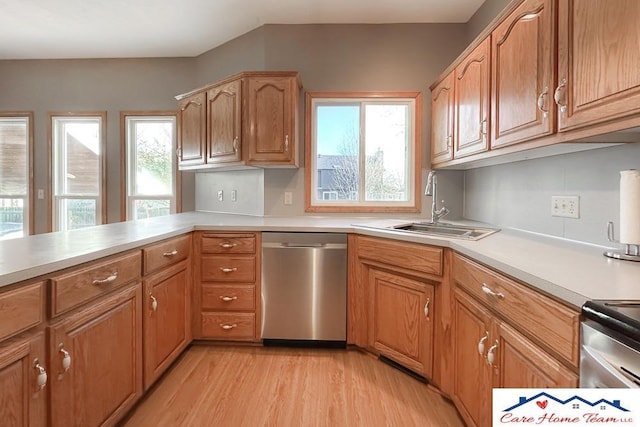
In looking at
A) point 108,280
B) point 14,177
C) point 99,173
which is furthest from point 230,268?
point 14,177

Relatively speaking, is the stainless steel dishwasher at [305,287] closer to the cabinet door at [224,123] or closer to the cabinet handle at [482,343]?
the cabinet door at [224,123]

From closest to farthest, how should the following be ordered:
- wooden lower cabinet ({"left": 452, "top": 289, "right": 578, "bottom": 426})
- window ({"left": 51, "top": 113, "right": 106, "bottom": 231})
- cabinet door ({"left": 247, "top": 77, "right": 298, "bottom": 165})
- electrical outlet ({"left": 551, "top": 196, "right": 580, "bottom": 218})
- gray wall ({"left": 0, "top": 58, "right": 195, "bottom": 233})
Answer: wooden lower cabinet ({"left": 452, "top": 289, "right": 578, "bottom": 426}) → electrical outlet ({"left": 551, "top": 196, "right": 580, "bottom": 218}) → cabinet door ({"left": 247, "top": 77, "right": 298, "bottom": 165}) → gray wall ({"left": 0, "top": 58, "right": 195, "bottom": 233}) → window ({"left": 51, "top": 113, "right": 106, "bottom": 231})

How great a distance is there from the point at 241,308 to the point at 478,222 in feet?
6.32

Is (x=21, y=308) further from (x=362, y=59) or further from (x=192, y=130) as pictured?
(x=362, y=59)

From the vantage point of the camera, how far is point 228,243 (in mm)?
2422

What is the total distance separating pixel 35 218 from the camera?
3.87 metres

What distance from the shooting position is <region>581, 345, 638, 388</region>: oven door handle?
0.69 metres

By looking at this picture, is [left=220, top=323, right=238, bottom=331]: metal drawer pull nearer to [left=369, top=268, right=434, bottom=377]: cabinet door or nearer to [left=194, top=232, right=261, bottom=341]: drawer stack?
[left=194, top=232, right=261, bottom=341]: drawer stack

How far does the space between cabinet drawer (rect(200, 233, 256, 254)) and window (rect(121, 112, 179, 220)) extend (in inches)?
63.7

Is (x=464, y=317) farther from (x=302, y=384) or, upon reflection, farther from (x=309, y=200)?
(x=309, y=200)

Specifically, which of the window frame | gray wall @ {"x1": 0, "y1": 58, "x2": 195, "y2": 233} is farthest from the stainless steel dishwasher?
the window frame

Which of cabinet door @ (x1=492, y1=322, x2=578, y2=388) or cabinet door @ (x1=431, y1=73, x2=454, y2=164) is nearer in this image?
cabinet door @ (x1=492, y1=322, x2=578, y2=388)

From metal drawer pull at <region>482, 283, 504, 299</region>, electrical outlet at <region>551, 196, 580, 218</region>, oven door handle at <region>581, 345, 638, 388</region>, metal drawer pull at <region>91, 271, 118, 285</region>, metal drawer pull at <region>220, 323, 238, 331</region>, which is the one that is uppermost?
electrical outlet at <region>551, 196, 580, 218</region>

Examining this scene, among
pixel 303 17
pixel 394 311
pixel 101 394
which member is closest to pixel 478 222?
pixel 394 311
